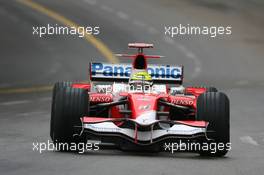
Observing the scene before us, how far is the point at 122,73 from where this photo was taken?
22.1m

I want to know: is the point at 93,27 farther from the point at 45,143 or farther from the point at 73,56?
the point at 45,143

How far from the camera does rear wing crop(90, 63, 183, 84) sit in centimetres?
2197

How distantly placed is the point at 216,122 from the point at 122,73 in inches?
155

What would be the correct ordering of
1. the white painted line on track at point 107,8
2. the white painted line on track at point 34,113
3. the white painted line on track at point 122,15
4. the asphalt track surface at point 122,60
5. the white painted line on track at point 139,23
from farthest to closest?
the white painted line on track at point 107,8 → the white painted line on track at point 122,15 → the white painted line on track at point 139,23 → the white painted line on track at point 34,113 → the asphalt track surface at point 122,60

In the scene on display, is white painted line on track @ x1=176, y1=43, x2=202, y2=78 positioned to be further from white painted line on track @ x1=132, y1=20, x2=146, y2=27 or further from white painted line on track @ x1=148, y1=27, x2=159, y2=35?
white painted line on track @ x1=132, y1=20, x2=146, y2=27

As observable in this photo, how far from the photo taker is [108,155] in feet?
59.6

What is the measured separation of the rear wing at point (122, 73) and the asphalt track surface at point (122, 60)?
155 centimetres

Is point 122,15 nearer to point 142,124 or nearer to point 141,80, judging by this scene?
point 141,80

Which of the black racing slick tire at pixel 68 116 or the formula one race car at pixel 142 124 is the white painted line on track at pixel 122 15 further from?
the black racing slick tire at pixel 68 116

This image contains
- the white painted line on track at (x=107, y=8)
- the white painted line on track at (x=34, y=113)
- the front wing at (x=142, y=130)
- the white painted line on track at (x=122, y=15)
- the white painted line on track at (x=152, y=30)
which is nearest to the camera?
the front wing at (x=142, y=130)

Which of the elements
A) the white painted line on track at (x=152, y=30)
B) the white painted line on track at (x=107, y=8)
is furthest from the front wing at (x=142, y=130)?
the white painted line on track at (x=107, y=8)

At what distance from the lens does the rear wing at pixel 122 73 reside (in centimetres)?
2197
